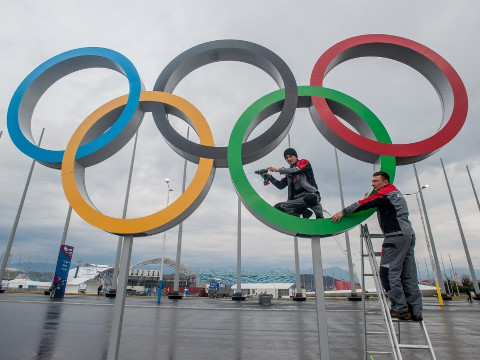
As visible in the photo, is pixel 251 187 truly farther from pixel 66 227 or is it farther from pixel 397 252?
pixel 66 227

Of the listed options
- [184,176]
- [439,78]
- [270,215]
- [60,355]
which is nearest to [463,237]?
[184,176]

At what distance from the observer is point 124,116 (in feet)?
18.3

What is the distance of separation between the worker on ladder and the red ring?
2.82ft

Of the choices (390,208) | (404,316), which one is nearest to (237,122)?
(390,208)

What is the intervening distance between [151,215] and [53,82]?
4413 millimetres

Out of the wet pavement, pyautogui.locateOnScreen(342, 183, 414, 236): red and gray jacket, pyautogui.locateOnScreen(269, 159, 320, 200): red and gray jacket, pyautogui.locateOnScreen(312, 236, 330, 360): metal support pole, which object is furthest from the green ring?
the wet pavement

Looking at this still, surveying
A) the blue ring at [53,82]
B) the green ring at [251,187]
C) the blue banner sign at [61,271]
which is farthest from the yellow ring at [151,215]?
the blue banner sign at [61,271]

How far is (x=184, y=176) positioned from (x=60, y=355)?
67.6 feet

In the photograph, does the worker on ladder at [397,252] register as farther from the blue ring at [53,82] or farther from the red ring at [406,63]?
the blue ring at [53,82]

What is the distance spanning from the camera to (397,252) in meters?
4.21

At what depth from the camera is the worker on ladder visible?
4.00 meters

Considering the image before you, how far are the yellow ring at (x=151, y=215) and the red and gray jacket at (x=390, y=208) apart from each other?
258cm

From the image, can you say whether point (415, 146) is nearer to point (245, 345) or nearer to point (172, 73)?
point (172, 73)

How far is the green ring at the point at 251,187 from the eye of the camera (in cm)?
463
